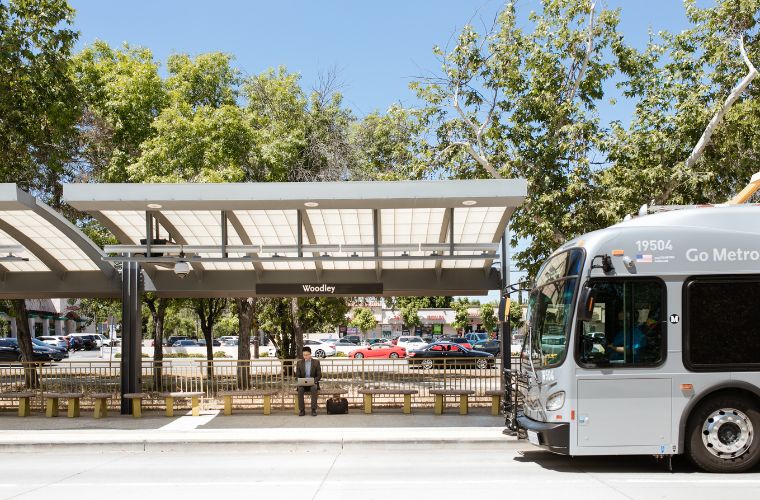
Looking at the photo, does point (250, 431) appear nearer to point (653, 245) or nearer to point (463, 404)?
point (463, 404)

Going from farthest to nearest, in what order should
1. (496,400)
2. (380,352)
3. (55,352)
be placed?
(55,352)
(380,352)
(496,400)

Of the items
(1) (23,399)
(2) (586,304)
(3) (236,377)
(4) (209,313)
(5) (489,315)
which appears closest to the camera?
(2) (586,304)

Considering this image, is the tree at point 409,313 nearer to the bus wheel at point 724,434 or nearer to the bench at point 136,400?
the bench at point 136,400

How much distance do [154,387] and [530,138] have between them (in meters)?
12.3

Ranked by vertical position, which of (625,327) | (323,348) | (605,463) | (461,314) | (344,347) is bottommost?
(344,347)

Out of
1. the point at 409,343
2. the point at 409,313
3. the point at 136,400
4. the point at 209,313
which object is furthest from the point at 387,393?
the point at 409,313

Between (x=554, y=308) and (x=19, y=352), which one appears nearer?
(x=554, y=308)

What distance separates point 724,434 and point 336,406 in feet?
27.6

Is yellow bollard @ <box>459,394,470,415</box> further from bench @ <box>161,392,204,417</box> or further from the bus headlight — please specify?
the bus headlight

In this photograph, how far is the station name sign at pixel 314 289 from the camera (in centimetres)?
1642

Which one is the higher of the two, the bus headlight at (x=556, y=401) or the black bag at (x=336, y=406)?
the bus headlight at (x=556, y=401)

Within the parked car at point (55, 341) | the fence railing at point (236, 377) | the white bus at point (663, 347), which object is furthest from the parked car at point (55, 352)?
the white bus at point (663, 347)

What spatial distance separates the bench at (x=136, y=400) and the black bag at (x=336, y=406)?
3885 millimetres

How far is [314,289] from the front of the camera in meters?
16.4
